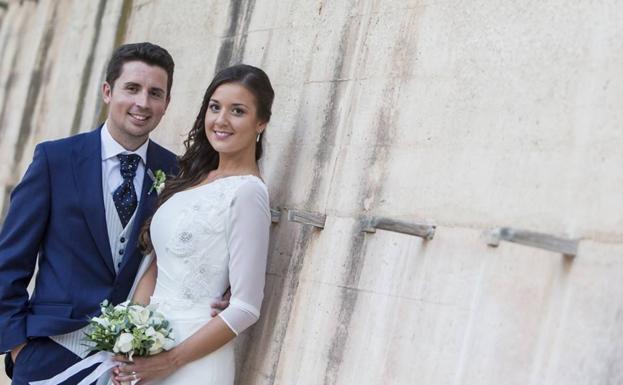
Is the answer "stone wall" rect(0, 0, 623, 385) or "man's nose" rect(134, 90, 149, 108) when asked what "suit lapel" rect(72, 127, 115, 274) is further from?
"stone wall" rect(0, 0, 623, 385)

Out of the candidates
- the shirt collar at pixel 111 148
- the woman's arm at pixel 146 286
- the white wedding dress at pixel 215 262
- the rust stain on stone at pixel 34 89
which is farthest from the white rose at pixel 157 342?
the rust stain on stone at pixel 34 89

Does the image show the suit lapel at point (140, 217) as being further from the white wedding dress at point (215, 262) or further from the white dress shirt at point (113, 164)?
the white wedding dress at point (215, 262)

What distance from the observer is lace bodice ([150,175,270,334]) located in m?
3.98

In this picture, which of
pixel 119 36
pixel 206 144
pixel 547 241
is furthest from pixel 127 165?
pixel 119 36

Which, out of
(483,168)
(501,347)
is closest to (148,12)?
(483,168)

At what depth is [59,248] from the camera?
443 cm

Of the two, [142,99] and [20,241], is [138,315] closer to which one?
[20,241]

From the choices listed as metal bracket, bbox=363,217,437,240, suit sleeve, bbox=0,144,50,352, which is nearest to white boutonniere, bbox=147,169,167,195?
suit sleeve, bbox=0,144,50,352

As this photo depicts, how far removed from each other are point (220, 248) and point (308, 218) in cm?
43

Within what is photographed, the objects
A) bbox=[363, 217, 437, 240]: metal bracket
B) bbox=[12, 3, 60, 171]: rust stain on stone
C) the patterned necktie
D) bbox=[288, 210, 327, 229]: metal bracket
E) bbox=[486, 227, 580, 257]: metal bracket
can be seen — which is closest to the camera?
bbox=[486, 227, 580, 257]: metal bracket

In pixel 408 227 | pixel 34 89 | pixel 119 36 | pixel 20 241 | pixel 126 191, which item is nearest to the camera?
pixel 408 227

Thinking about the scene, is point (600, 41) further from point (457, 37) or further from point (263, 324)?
point (263, 324)

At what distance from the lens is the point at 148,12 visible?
21.5ft

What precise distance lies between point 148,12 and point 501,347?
13.2 feet
